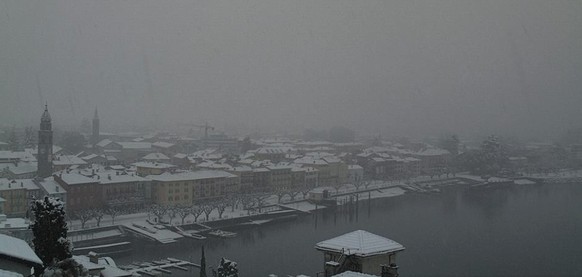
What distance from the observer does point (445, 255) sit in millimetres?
12430

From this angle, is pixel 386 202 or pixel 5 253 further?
pixel 386 202

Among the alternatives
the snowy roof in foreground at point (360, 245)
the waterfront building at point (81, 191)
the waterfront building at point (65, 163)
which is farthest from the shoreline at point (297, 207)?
the snowy roof in foreground at point (360, 245)

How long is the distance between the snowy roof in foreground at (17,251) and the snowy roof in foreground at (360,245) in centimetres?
262

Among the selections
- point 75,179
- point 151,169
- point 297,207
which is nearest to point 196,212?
point 75,179

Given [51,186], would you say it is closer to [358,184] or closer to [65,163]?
[65,163]

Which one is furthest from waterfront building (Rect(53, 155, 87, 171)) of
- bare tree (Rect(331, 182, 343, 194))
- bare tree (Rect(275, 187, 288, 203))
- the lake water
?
bare tree (Rect(331, 182, 343, 194))

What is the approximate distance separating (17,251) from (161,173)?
15.0 metres

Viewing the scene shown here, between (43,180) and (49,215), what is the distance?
38.4ft

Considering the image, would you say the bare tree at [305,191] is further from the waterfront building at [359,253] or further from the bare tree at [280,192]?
the waterfront building at [359,253]

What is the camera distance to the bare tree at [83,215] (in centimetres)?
1316

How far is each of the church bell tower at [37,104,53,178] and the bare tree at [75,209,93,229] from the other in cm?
329

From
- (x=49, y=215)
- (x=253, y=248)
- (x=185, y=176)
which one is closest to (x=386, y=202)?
(x=185, y=176)

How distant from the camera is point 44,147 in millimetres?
16656

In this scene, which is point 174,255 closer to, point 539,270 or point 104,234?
point 104,234
